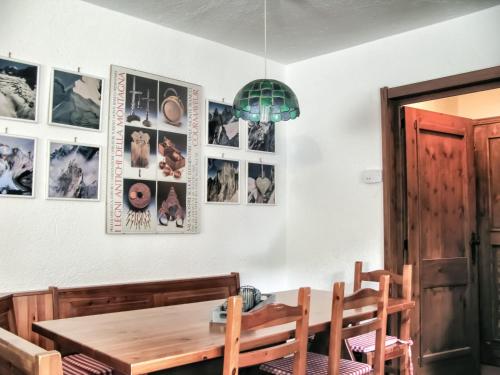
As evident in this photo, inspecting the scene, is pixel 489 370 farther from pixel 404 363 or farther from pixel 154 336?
pixel 154 336

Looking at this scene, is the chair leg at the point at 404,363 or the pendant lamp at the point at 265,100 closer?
the pendant lamp at the point at 265,100

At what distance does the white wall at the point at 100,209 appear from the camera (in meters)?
2.91

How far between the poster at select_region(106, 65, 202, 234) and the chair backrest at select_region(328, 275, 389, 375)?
5.31ft

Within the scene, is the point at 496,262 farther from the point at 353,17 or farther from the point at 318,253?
the point at 353,17

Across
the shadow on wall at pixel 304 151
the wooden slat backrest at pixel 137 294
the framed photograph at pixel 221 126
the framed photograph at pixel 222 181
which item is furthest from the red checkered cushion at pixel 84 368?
the shadow on wall at pixel 304 151

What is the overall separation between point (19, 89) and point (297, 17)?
187cm

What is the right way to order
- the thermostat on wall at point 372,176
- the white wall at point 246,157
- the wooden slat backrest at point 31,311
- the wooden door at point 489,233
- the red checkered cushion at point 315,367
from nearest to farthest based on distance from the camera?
the red checkered cushion at point 315,367, the wooden slat backrest at point 31,311, the white wall at point 246,157, the thermostat on wall at point 372,176, the wooden door at point 489,233

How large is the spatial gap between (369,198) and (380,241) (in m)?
0.35

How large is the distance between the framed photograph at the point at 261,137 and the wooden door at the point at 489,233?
A: 1.97 meters

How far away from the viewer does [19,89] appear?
291 cm

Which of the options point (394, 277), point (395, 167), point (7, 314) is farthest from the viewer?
point (395, 167)

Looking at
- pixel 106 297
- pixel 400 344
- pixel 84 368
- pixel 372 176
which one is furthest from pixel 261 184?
pixel 84 368

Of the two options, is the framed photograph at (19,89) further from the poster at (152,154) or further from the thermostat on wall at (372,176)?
the thermostat on wall at (372,176)

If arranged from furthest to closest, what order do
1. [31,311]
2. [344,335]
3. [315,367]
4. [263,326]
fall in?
[31,311], [315,367], [344,335], [263,326]
